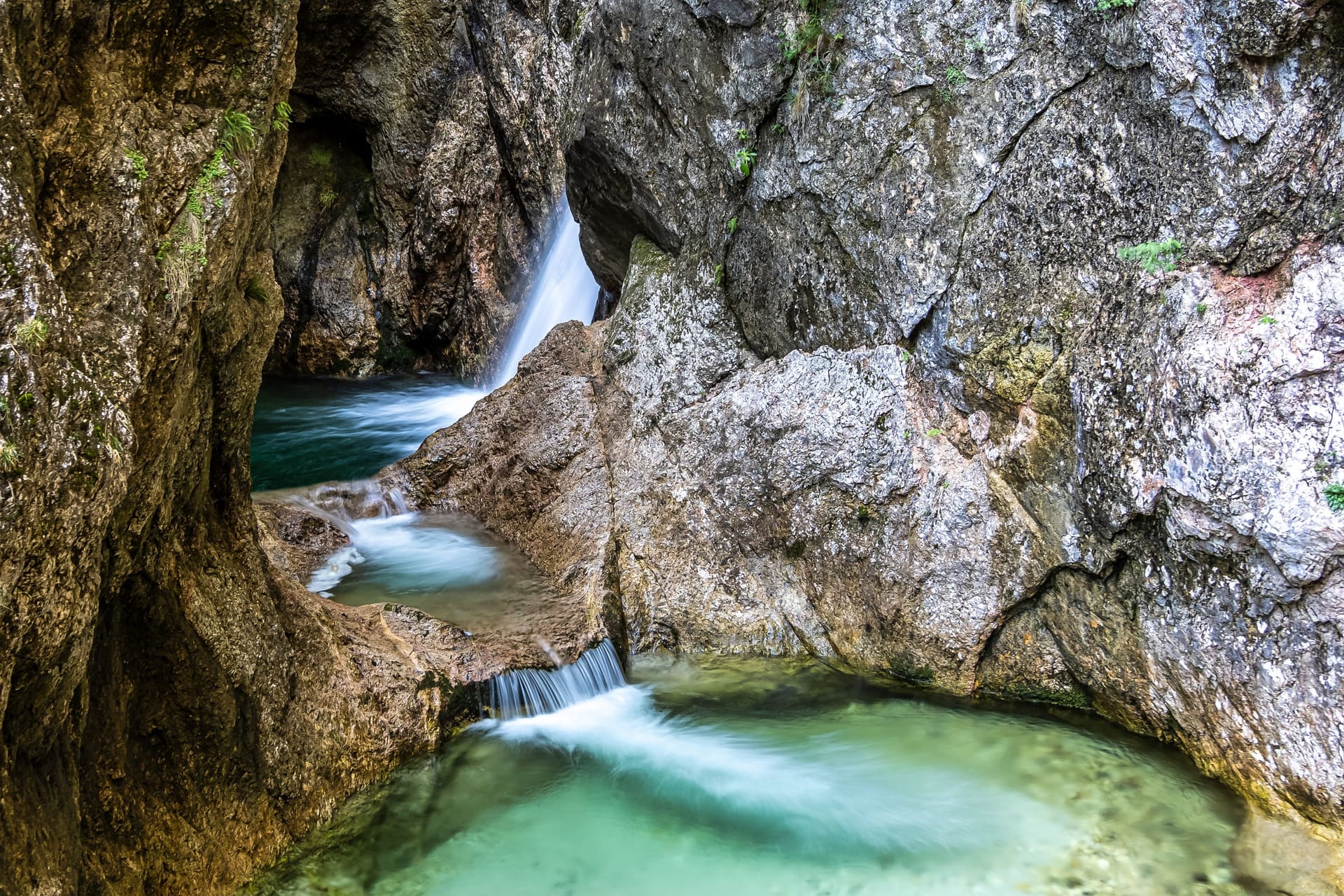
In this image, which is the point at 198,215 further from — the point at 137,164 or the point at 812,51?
the point at 812,51

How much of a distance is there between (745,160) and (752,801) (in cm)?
444

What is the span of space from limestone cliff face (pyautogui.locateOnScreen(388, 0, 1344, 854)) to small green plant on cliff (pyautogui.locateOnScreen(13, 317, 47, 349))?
410cm

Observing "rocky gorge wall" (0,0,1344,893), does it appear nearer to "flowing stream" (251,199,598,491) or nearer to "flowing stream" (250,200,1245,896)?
"flowing stream" (250,200,1245,896)

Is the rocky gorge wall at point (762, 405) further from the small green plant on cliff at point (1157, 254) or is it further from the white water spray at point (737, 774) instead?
the white water spray at point (737, 774)

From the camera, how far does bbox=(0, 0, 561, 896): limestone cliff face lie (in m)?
→ 2.57

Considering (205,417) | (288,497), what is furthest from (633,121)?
(205,417)

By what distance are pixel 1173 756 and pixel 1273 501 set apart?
1.60 m

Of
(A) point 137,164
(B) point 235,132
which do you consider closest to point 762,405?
(B) point 235,132

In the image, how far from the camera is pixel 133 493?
3160 mm

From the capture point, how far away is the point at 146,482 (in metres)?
3.25

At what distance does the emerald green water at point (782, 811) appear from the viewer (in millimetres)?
4148

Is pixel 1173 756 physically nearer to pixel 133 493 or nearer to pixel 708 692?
pixel 708 692

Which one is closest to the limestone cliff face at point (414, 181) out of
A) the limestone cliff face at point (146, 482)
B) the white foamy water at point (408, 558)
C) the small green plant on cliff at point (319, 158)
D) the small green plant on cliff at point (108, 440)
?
the small green plant on cliff at point (319, 158)

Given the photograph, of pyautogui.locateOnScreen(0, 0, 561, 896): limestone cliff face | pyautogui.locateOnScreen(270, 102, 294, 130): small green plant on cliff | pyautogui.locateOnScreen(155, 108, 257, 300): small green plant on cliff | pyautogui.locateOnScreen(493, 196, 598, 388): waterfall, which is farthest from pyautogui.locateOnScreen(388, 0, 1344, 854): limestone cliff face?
pyautogui.locateOnScreen(155, 108, 257, 300): small green plant on cliff
